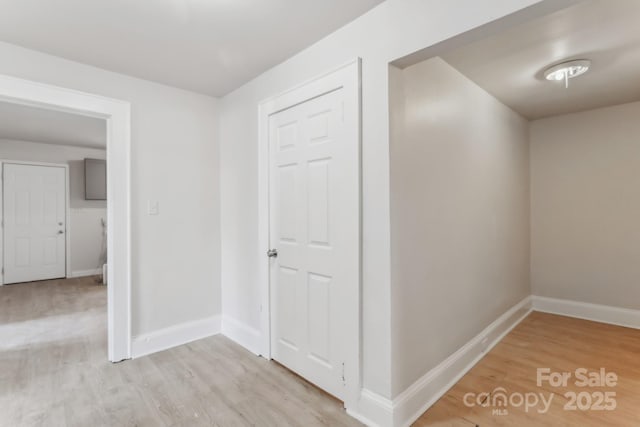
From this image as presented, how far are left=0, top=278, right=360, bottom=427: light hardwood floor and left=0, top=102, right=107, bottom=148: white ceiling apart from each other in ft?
8.17

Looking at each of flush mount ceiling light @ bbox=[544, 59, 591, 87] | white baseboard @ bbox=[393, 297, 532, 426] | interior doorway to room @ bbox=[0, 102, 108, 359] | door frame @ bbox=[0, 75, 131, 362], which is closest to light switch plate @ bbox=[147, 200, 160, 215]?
door frame @ bbox=[0, 75, 131, 362]

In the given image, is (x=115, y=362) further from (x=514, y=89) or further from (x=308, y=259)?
(x=514, y=89)

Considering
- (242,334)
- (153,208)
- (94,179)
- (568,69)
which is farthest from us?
(94,179)

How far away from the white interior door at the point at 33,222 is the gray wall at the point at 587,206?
748cm

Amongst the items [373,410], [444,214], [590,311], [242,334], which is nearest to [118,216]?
[242,334]

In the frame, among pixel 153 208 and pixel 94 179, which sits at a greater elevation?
pixel 94 179

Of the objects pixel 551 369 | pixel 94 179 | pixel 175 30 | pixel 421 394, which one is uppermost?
pixel 175 30

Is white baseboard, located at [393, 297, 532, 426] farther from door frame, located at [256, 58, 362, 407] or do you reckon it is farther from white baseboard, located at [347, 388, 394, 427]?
door frame, located at [256, 58, 362, 407]

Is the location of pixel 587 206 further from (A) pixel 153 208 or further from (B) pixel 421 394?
Result: (A) pixel 153 208

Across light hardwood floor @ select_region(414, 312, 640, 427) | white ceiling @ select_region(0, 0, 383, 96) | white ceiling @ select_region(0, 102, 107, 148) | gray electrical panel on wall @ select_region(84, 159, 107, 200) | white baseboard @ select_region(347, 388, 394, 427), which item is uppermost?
white ceiling @ select_region(0, 102, 107, 148)

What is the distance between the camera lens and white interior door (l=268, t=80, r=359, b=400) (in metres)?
1.96

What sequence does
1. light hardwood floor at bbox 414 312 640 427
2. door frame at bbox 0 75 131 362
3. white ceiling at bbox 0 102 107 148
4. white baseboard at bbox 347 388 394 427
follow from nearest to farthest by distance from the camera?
white baseboard at bbox 347 388 394 427
light hardwood floor at bbox 414 312 640 427
door frame at bbox 0 75 131 362
white ceiling at bbox 0 102 107 148

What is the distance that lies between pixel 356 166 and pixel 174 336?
7.53 feet

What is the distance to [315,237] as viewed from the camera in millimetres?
2188
